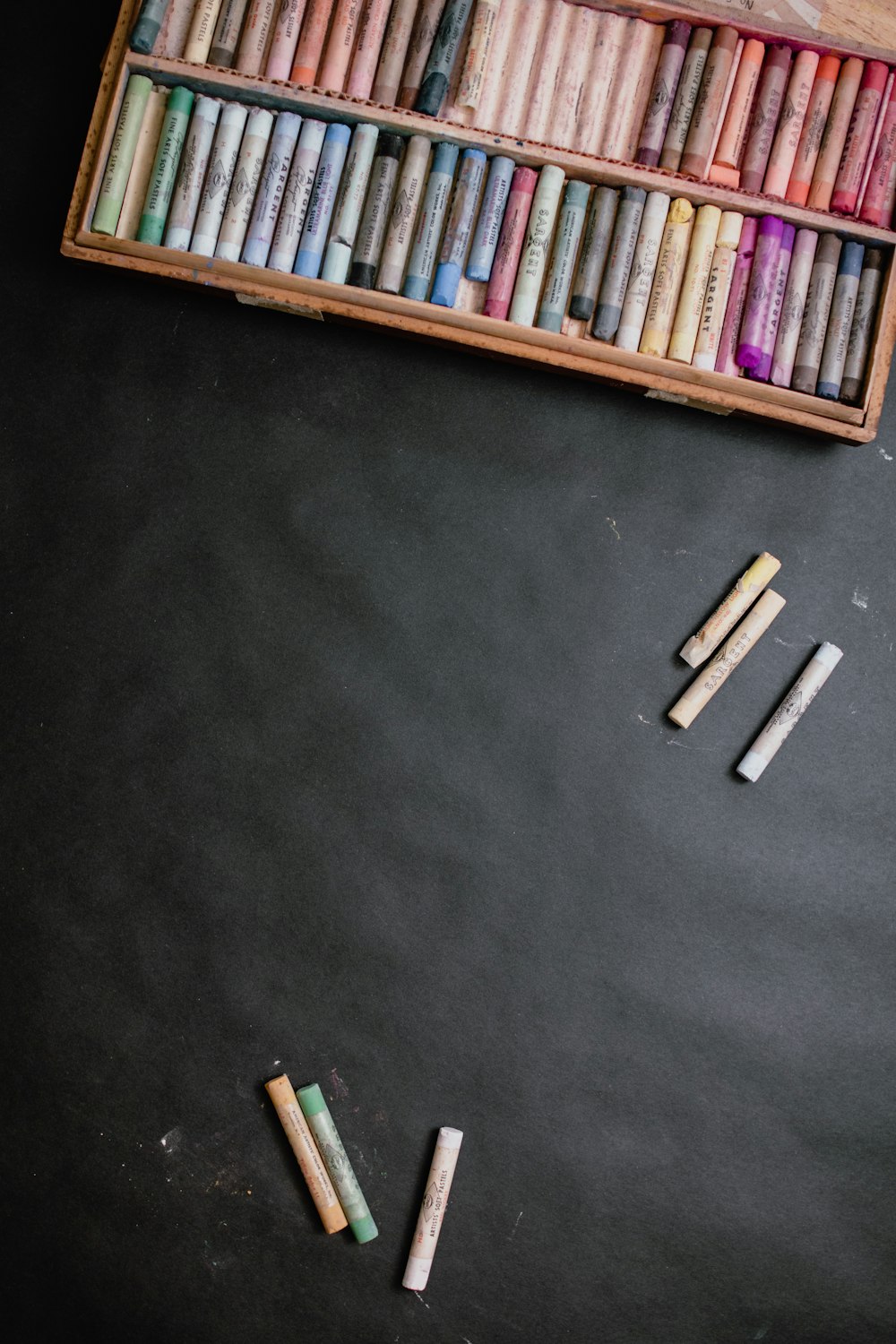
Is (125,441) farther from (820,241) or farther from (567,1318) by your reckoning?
(567,1318)

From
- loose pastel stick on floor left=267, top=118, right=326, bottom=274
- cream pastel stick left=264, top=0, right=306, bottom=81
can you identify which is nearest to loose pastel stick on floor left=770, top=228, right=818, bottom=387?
loose pastel stick on floor left=267, top=118, right=326, bottom=274

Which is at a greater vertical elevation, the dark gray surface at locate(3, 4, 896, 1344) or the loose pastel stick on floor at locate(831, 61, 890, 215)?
the loose pastel stick on floor at locate(831, 61, 890, 215)

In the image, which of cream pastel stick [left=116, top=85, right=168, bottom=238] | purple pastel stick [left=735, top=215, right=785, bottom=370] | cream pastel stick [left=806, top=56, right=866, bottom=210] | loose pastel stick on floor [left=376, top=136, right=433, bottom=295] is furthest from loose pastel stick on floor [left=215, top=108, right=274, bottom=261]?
cream pastel stick [left=806, top=56, right=866, bottom=210]

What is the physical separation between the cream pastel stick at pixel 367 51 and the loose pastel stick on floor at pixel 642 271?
0.80 m

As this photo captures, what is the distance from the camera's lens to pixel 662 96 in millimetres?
2732

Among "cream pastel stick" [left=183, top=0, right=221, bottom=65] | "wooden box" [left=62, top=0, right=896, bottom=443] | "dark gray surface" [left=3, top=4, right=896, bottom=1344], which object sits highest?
"cream pastel stick" [left=183, top=0, right=221, bottom=65]

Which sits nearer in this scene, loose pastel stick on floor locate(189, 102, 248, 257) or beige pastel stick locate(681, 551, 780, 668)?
loose pastel stick on floor locate(189, 102, 248, 257)

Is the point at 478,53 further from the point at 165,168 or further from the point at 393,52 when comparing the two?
the point at 165,168

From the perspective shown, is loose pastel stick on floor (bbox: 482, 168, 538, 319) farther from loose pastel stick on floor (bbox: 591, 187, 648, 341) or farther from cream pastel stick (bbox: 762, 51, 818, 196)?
cream pastel stick (bbox: 762, 51, 818, 196)

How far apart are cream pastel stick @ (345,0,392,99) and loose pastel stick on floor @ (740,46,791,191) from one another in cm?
101

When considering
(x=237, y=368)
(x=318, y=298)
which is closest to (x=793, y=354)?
(x=318, y=298)

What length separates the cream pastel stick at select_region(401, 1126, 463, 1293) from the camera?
106 inches

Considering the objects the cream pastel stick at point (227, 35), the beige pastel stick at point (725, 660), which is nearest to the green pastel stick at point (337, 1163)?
the beige pastel stick at point (725, 660)

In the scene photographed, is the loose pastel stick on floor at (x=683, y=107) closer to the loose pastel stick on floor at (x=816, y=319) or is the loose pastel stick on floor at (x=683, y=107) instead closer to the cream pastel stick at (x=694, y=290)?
the cream pastel stick at (x=694, y=290)
